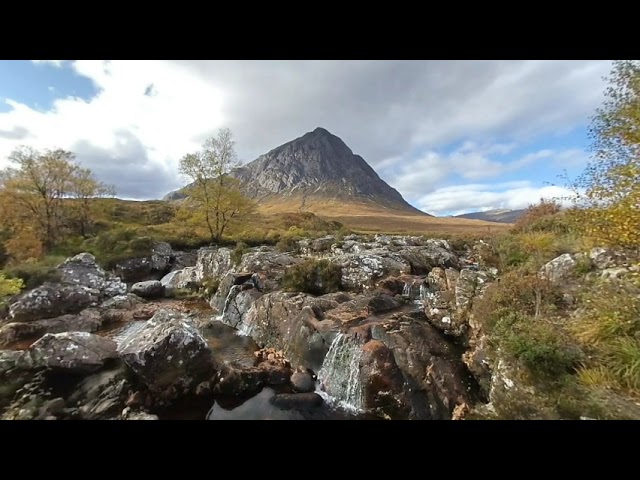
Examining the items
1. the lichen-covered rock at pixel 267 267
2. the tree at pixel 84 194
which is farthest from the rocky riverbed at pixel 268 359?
the tree at pixel 84 194

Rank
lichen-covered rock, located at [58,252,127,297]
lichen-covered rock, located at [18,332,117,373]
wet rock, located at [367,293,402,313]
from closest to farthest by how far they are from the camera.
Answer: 1. lichen-covered rock, located at [18,332,117,373]
2. wet rock, located at [367,293,402,313]
3. lichen-covered rock, located at [58,252,127,297]

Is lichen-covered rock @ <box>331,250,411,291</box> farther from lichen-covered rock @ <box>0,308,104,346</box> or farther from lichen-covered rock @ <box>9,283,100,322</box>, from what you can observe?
lichen-covered rock @ <box>9,283,100,322</box>

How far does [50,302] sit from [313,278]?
11.5 meters

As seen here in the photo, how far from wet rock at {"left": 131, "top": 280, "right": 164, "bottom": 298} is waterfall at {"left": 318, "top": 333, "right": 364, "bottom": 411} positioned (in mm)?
12434

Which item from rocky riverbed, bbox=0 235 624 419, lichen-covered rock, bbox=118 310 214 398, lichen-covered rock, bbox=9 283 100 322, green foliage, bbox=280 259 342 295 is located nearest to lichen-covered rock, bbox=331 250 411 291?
green foliage, bbox=280 259 342 295

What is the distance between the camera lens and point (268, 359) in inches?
362

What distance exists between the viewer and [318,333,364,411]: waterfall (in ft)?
23.4

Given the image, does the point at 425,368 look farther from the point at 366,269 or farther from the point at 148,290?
the point at 148,290

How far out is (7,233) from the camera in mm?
17469

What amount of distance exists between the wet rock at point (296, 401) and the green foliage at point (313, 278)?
555cm

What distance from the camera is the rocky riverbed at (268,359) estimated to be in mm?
6547

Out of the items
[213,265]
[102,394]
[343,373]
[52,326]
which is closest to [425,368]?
[343,373]

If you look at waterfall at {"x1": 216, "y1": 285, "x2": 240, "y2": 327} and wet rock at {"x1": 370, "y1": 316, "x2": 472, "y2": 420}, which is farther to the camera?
waterfall at {"x1": 216, "y1": 285, "x2": 240, "y2": 327}
